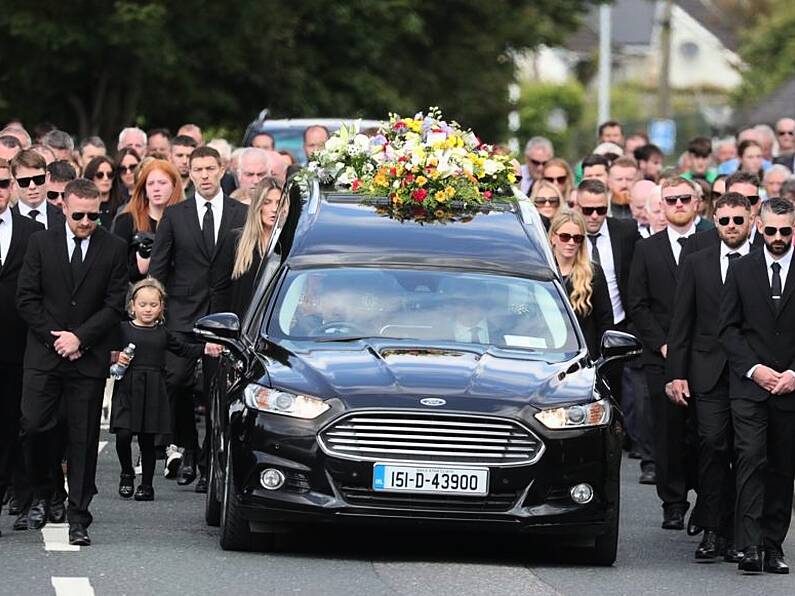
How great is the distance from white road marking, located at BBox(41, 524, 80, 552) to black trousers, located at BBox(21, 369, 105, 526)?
14cm

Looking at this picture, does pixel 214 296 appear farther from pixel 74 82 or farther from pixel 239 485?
pixel 74 82

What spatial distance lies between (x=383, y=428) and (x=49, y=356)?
220 centimetres

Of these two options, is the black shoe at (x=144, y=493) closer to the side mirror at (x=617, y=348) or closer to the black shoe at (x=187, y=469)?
the black shoe at (x=187, y=469)

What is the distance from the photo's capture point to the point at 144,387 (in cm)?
1516

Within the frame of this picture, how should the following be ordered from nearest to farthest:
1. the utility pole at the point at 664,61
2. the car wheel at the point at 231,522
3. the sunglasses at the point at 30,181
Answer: the car wheel at the point at 231,522
the sunglasses at the point at 30,181
the utility pole at the point at 664,61

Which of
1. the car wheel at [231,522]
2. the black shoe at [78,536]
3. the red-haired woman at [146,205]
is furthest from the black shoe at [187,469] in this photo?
the car wheel at [231,522]

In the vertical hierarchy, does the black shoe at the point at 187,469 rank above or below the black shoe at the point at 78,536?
below

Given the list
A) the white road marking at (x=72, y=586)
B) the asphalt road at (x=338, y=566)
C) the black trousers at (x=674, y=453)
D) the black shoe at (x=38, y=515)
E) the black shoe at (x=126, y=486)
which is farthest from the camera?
the black shoe at (x=126, y=486)

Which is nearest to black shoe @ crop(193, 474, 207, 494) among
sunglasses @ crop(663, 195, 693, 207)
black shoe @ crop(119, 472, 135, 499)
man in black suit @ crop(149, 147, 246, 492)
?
man in black suit @ crop(149, 147, 246, 492)

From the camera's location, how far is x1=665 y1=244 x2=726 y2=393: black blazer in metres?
13.3

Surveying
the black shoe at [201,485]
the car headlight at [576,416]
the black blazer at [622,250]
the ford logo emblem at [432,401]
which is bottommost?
the black shoe at [201,485]

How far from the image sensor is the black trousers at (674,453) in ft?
46.8

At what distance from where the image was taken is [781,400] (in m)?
12.7

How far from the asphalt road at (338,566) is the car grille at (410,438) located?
578 millimetres
